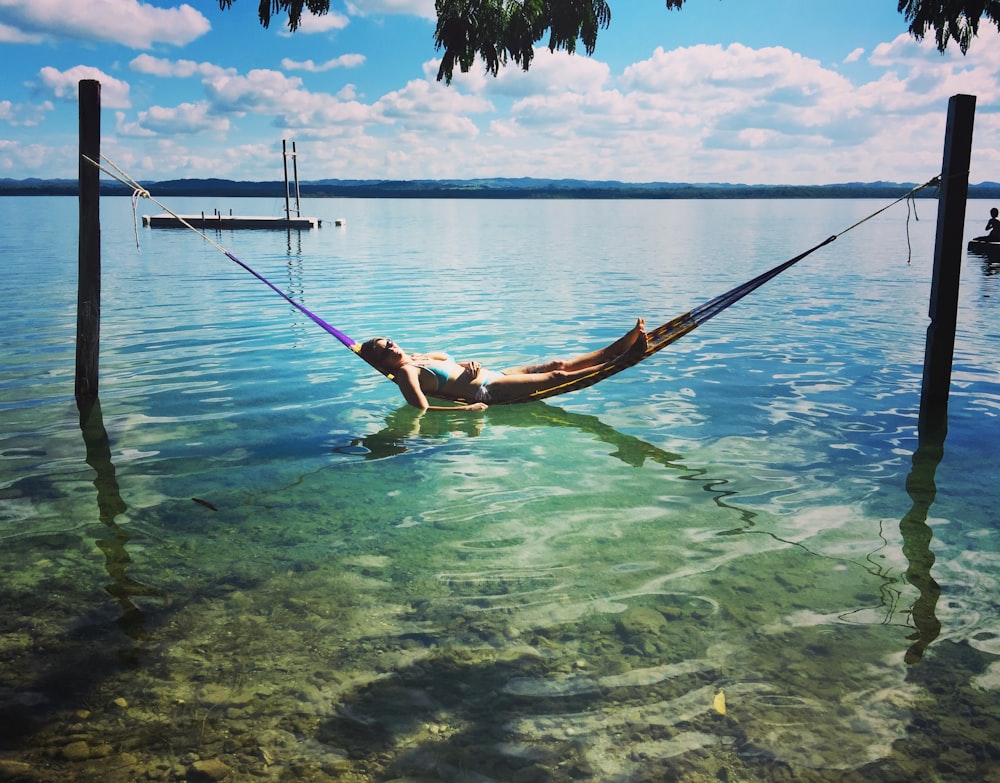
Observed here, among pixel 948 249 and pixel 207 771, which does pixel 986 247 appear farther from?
pixel 207 771

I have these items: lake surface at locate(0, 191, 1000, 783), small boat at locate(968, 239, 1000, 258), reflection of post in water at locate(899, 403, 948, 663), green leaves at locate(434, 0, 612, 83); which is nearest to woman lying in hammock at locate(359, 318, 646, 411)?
lake surface at locate(0, 191, 1000, 783)

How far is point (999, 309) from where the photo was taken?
15.9 m

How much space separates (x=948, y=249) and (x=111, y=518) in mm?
7312

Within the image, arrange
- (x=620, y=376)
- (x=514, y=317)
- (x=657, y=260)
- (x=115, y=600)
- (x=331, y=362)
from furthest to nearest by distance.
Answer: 1. (x=657, y=260)
2. (x=514, y=317)
3. (x=331, y=362)
4. (x=620, y=376)
5. (x=115, y=600)

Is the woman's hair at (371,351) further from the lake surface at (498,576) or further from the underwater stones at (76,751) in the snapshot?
the underwater stones at (76,751)

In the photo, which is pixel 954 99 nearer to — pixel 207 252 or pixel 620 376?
pixel 620 376

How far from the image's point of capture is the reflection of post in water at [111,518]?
414 cm

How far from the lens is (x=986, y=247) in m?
25.8

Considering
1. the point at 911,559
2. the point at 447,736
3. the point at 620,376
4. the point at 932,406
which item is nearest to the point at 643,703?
the point at 447,736

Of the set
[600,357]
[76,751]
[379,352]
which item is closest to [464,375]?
[379,352]

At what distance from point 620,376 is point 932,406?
3789mm

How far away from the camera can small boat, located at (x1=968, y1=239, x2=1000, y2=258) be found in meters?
25.0

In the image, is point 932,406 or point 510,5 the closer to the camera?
point 510,5

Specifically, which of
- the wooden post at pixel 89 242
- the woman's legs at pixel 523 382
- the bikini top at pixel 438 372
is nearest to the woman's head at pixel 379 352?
the bikini top at pixel 438 372
